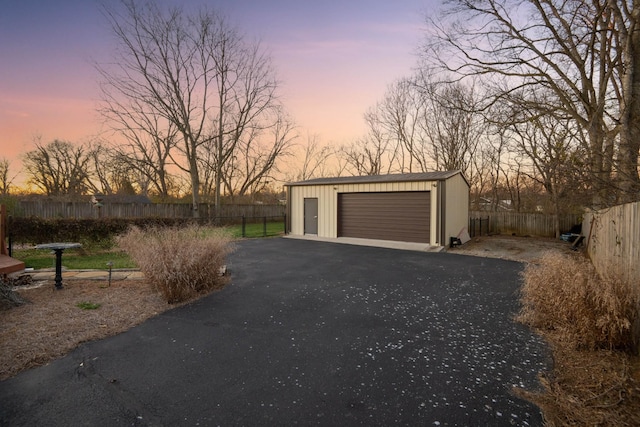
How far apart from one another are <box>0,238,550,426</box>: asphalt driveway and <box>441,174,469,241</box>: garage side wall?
615cm

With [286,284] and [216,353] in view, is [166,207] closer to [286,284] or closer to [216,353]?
[286,284]

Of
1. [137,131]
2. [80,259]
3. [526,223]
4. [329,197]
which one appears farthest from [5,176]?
[526,223]

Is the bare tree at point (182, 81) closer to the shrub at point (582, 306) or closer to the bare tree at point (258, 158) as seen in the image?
the bare tree at point (258, 158)

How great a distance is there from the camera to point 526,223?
14773mm

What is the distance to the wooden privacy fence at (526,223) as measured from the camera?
13828 mm


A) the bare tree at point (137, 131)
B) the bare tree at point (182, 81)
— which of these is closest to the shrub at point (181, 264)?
the bare tree at point (182, 81)

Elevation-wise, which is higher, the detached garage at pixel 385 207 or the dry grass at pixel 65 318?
the detached garage at pixel 385 207

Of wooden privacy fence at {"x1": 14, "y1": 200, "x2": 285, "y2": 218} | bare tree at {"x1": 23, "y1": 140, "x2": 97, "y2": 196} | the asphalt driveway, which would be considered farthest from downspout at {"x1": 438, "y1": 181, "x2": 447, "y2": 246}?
bare tree at {"x1": 23, "y1": 140, "x2": 97, "y2": 196}

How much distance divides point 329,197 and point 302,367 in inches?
440

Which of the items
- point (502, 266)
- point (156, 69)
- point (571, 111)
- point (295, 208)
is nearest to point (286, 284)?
point (502, 266)

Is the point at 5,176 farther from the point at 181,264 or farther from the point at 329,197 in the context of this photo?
the point at 181,264

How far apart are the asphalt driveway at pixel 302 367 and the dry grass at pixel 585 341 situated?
19cm

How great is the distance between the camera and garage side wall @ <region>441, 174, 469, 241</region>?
11.2 meters

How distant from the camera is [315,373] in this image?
2746 millimetres
